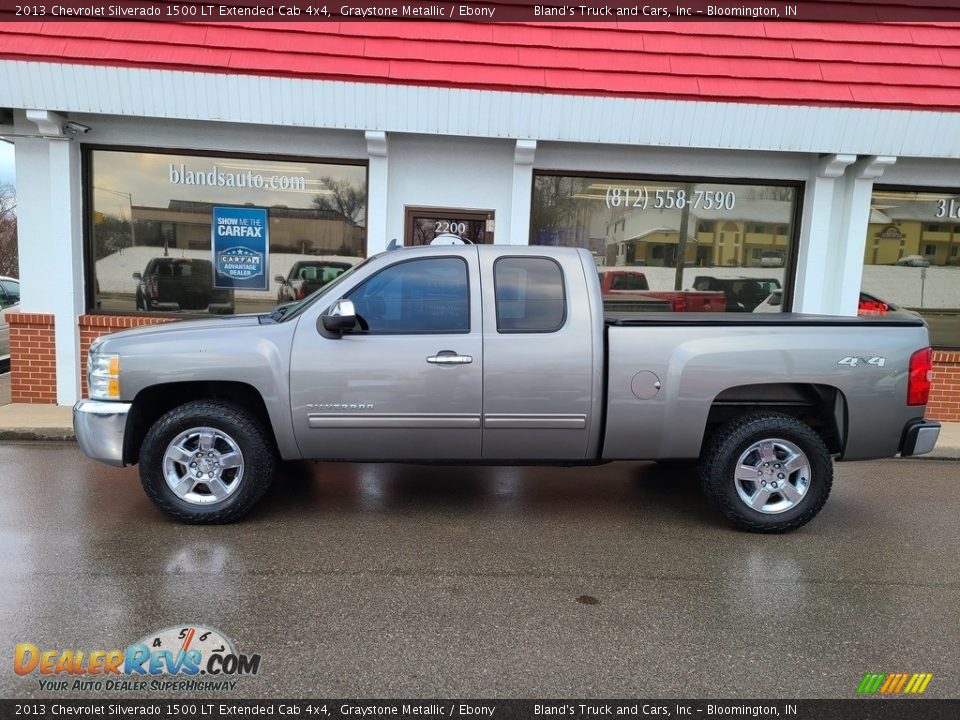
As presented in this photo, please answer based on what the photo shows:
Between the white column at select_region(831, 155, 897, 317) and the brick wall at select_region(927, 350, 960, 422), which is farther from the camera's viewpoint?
the brick wall at select_region(927, 350, 960, 422)

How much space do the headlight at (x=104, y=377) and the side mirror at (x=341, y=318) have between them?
55.1 inches

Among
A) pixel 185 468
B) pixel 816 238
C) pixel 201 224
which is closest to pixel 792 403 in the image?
pixel 185 468

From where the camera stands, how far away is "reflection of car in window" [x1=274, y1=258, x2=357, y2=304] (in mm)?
8656

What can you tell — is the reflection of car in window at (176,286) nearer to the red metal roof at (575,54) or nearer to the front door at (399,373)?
the red metal roof at (575,54)

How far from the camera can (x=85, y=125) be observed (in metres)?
8.09

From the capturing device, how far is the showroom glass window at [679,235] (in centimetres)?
875

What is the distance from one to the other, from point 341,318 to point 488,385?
1.03 metres

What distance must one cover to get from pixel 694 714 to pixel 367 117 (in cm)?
674

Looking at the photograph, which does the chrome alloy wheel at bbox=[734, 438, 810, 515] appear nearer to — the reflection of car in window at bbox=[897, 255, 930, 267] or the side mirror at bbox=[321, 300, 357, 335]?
the side mirror at bbox=[321, 300, 357, 335]

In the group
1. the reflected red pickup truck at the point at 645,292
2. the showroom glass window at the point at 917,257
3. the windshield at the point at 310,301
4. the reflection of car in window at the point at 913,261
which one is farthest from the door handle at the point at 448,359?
the reflection of car in window at the point at 913,261

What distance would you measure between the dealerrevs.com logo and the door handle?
2029 millimetres

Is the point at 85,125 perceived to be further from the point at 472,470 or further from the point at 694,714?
the point at 694,714

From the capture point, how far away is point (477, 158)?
330 inches

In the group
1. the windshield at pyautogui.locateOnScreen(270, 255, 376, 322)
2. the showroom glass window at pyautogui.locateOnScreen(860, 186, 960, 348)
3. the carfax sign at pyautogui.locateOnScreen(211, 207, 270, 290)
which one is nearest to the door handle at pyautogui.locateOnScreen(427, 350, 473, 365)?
the windshield at pyautogui.locateOnScreen(270, 255, 376, 322)
